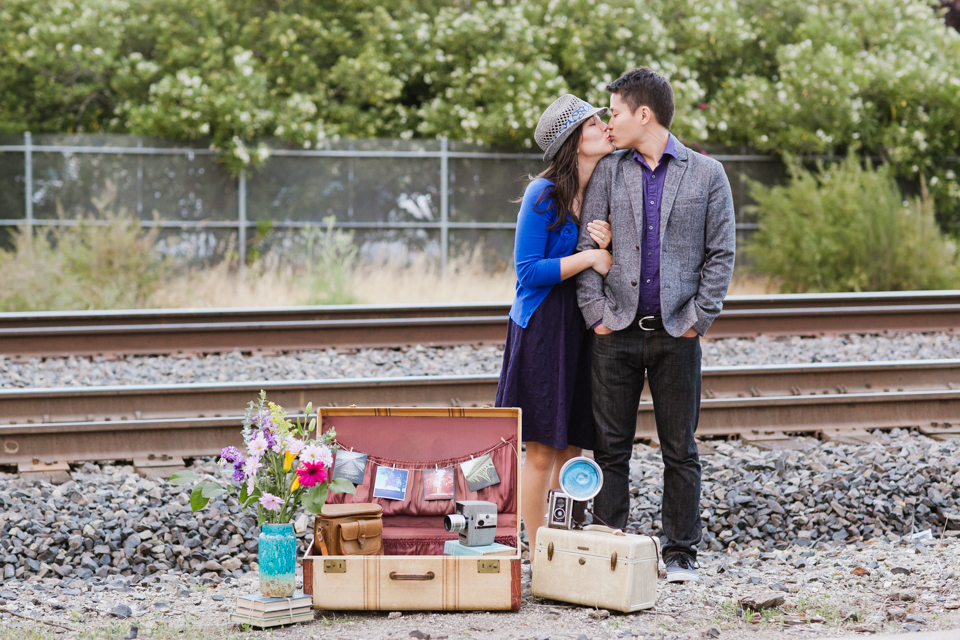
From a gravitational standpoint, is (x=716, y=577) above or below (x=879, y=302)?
below

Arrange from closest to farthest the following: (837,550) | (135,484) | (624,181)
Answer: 1. (624,181)
2. (837,550)
3. (135,484)

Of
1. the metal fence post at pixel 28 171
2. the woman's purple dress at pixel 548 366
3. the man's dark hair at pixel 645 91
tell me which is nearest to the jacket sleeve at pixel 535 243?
the woman's purple dress at pixel 548 366

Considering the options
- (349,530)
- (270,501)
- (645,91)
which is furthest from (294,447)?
(645,91)

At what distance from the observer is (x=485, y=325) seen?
31.0 ft

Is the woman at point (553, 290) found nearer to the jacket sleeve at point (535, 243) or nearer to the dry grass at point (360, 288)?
the jacket sleeve at point (535, 243)

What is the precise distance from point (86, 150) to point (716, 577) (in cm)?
1310

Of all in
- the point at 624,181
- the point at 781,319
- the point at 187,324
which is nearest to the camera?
the point at 624,181

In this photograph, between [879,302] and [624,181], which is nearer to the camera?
[624,181]

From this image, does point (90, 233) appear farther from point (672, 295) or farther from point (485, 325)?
point (672, 295)

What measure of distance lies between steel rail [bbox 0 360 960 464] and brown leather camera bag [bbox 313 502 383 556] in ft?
7.84

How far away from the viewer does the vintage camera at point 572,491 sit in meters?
3.86

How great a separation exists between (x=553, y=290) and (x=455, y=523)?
3.54 ft

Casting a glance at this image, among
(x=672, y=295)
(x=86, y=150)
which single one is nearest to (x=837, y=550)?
(x=672, y=295)

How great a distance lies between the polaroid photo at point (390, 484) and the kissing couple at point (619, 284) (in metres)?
0.57
